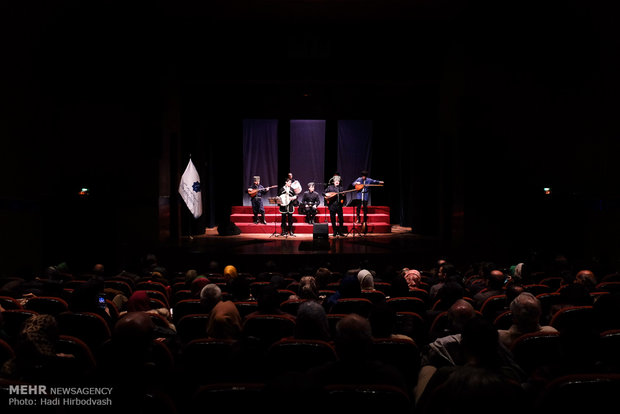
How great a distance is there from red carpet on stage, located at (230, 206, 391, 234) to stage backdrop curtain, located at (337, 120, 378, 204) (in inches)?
66.9

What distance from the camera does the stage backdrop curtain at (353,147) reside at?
58.6 ft

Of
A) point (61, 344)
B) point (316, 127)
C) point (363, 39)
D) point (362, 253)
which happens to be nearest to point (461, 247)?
point (362, 253)

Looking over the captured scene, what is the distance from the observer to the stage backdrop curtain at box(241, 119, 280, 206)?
17859mm

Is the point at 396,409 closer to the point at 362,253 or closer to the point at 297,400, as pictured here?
the point at 297,400

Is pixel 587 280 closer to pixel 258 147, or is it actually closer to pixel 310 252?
pixel 310 252

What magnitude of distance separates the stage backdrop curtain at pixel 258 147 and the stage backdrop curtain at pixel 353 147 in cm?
240

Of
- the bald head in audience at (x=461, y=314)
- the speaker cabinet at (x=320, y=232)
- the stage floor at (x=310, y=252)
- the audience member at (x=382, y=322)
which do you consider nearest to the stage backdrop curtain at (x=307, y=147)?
the stage floor at (x=310, y=252)

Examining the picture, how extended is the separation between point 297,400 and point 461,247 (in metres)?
10.1

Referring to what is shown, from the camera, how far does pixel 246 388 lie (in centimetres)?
198

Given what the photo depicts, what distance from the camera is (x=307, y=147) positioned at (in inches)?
704

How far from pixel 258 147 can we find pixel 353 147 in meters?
3.45

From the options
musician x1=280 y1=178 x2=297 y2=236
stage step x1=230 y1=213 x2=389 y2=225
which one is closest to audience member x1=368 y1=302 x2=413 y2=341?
musician x1=280 y1=178 x2=297 y2=236

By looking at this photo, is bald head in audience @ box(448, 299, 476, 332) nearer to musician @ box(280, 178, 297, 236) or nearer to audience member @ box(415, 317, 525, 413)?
audience member @ box(415, 317, 525, 413)

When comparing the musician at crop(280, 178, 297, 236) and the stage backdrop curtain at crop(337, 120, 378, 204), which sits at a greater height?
the stage backdrop curtain at crop(337, 120, 378, 204)
